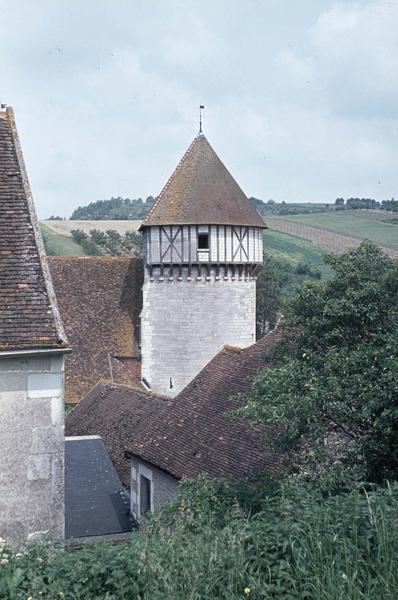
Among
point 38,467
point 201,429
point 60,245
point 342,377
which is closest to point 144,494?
point 201,429

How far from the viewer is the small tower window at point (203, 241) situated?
2628cm

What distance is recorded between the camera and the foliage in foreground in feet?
16.5

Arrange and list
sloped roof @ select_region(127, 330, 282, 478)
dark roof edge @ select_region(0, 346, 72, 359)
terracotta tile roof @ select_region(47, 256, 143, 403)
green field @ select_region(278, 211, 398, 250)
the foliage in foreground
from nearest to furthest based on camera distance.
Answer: the foliage in foreground < dark roof edge @ select_region(0, 346, 72, 359) < sloped roof @ select_region(127, 330, 282, 478) < terracotta tile roof @ select_region(47, 256, 143, 403) < green field @ select_region(278, 211, 398, 250)

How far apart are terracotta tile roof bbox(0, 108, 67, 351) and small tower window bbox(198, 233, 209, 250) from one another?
17.2 metres

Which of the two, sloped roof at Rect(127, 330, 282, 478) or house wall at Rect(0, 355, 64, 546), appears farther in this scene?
sloped roof at Rect(127, 330, 282, 478)

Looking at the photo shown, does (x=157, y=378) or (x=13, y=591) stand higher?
(x=13, y=591)

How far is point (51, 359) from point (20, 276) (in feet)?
3.41

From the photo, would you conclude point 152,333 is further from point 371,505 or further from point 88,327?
point 371,505

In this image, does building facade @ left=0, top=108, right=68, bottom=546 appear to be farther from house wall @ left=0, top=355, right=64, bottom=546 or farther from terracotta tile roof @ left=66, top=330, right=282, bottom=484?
terracotta tile roof @ left=66, top=330, right=282, bottom=484

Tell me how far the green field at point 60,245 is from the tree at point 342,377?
5933 cm

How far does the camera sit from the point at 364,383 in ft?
25.2

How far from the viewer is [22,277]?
809 cm

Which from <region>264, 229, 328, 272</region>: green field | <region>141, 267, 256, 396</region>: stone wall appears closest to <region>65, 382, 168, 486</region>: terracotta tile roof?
<region>141, 267, 256, 396</region>: stone wall

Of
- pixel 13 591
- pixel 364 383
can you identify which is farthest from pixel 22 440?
pixel 364 383
